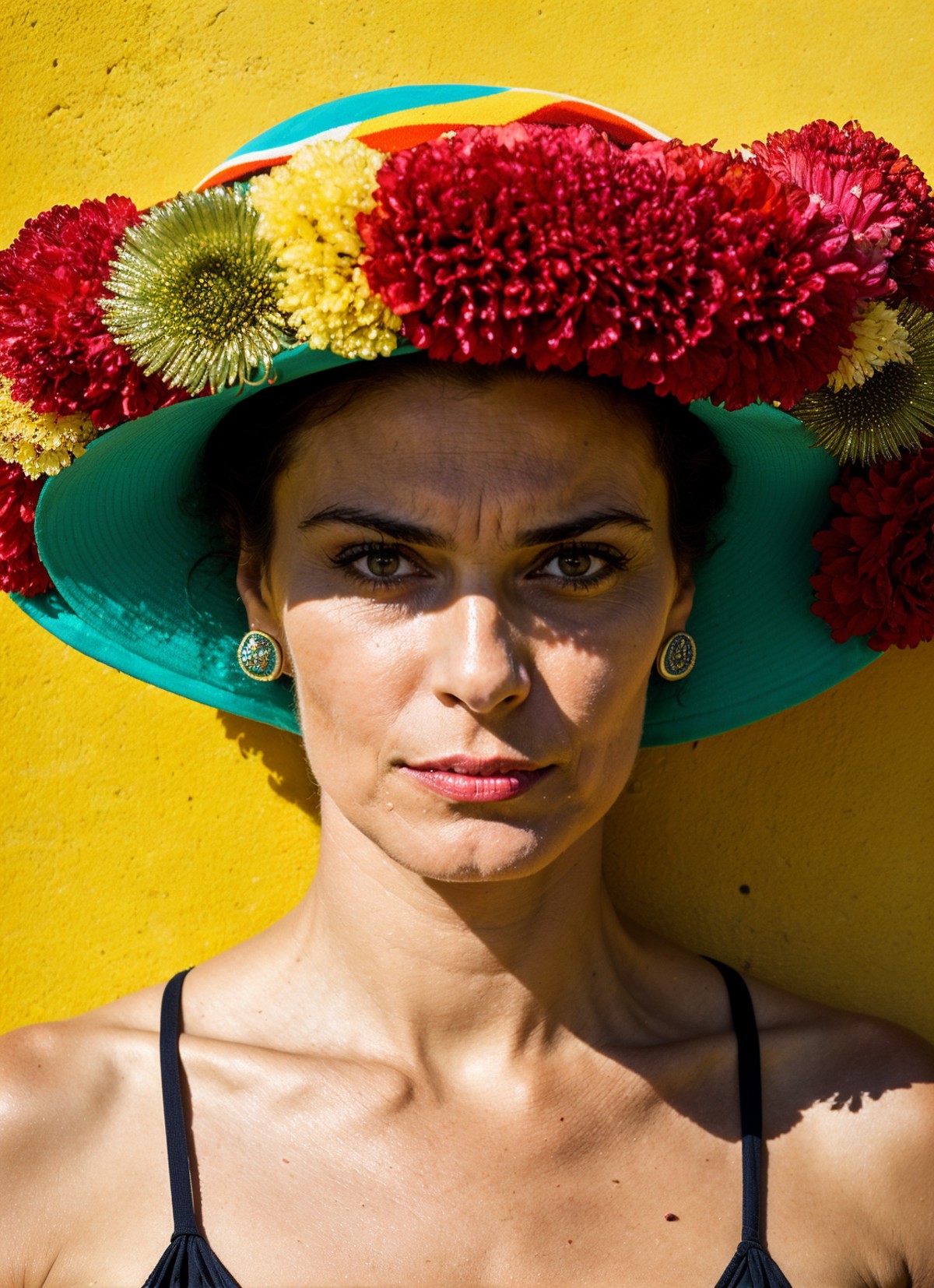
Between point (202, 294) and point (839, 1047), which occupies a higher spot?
point (202, 294)

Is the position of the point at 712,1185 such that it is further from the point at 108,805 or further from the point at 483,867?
the point at 108,805

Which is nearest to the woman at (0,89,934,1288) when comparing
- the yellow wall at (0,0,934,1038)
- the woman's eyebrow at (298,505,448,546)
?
the woman's eyebrow at (298,505,448,546)

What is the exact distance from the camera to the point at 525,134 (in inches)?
67.9

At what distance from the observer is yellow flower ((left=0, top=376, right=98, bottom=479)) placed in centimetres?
192

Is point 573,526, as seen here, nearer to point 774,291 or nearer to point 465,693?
point 465,693

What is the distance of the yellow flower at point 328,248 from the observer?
1.66m

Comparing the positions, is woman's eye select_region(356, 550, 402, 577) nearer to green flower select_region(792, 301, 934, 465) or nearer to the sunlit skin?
the sunlit skin

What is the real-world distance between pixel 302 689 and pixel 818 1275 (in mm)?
1290

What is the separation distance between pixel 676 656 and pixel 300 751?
92 cm

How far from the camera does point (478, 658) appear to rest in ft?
6.04

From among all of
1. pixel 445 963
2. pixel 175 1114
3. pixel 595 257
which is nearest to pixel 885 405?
pixel 595 257

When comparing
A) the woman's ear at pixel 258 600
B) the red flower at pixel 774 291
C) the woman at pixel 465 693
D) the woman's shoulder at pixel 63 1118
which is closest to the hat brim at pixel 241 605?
the woman at pixel 465 693

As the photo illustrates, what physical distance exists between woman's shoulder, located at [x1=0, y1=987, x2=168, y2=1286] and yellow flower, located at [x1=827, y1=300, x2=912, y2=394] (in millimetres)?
1616

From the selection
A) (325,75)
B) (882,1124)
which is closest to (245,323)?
(325,75)
